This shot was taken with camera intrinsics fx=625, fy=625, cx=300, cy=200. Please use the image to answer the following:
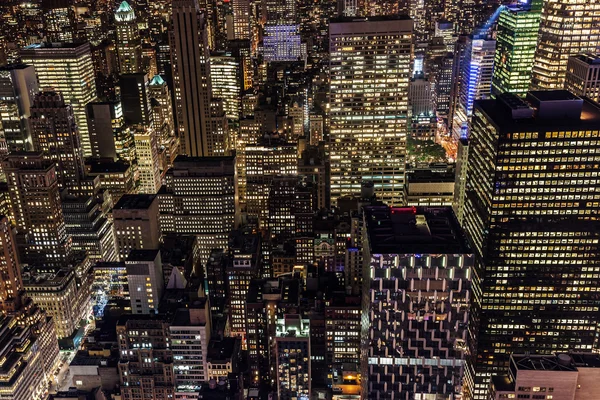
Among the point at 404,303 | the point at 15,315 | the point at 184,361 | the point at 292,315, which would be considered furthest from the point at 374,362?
the point at 15,315

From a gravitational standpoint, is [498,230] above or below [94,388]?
above

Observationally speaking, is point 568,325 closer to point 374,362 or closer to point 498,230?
point 498,230

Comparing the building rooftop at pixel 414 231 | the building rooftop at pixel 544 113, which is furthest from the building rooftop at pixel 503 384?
the building rooftop at pixel 544 113

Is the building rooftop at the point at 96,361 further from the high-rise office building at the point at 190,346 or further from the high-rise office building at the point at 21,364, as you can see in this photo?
the high-rise office building at the point at 190,346

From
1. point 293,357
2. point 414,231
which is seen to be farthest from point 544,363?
point 293,357

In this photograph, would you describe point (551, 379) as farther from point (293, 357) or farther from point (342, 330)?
point (342, 330)

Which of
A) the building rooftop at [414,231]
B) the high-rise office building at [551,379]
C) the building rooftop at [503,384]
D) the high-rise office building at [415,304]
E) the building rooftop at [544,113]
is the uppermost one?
the building rooftop at [544,113]
